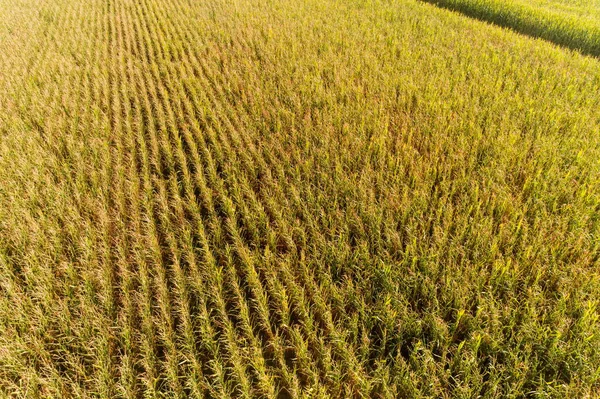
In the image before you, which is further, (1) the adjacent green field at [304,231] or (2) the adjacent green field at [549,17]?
(2) the adjacent green field at [549,17]

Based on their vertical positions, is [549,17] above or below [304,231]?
above

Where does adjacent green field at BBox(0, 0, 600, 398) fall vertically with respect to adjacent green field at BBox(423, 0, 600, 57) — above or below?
below

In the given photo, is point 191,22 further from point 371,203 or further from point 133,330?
point 133,330

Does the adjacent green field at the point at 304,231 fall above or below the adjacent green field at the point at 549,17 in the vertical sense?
below

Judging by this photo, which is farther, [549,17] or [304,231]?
[549,17]

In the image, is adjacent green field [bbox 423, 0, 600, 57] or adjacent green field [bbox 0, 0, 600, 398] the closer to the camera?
adjacent green field [bbox 0, 0, 600, 398]
